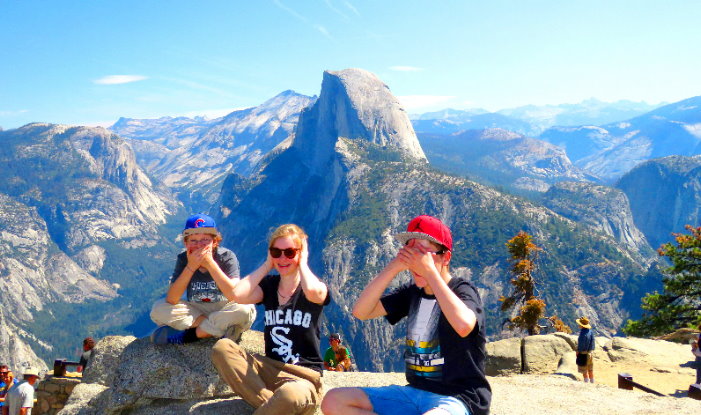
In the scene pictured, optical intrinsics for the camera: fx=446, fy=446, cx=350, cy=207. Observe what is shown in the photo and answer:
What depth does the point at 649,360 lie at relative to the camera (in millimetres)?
20828

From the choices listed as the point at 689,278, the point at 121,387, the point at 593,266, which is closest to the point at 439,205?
the point at 593,266

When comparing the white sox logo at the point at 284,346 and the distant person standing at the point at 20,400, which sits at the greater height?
the white sox logo at the point at 284,346

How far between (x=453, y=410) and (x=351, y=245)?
19009 centimetres

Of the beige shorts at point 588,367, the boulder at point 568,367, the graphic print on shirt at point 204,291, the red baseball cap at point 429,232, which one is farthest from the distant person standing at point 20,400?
the beige shorts at point 588,367

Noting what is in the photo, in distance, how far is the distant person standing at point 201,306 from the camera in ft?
26.6

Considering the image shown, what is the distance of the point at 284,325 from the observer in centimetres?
718

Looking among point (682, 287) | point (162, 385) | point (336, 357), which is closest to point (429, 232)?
point (162, 385)

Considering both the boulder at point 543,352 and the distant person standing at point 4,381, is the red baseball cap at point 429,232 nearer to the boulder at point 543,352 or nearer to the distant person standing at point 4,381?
the boulder at point 543,352

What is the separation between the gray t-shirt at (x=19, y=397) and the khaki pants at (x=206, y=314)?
955 centimetres

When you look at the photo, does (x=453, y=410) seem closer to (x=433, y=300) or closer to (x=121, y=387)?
(x=433, y=300)

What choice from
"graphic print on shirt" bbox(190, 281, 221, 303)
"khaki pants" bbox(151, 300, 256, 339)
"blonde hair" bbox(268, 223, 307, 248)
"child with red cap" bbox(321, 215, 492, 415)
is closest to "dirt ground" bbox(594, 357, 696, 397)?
"child with red cap" bbox(321, 215, 492, 415)

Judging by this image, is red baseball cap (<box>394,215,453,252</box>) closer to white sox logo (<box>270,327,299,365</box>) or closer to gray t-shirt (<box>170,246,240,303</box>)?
white sox logo (<box>270,327,299,365</box>)

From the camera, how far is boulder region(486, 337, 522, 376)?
62.3 feet

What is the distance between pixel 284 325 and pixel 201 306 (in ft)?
7.97
